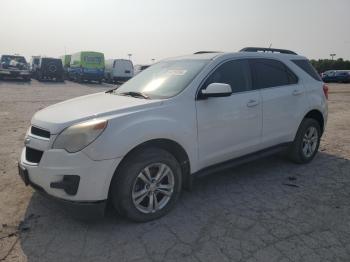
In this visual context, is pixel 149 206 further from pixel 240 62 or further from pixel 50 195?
pixel 240 62

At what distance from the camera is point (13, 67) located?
2708cm

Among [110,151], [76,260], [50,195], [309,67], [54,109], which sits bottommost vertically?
[76,260]

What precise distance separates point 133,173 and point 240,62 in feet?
7.34

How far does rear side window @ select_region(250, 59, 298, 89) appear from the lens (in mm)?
4984

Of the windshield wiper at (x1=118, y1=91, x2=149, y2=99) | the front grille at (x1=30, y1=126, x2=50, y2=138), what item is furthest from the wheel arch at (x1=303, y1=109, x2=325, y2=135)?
the front grille at (x1=30, y1=126, x2=50, y2=138)

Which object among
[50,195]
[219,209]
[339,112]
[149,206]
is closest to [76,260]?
[50,195]

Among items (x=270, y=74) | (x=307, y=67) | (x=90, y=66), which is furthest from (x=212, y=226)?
(x=90, y=66)

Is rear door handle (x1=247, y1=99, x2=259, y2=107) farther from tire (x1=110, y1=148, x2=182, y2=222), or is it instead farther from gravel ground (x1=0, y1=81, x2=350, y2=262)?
tire (x1=110, y1=148, x2=182, y2=222)

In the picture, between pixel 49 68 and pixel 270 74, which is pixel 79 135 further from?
pixel 49 68

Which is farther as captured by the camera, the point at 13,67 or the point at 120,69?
the point at 120,69

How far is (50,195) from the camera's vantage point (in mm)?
3527

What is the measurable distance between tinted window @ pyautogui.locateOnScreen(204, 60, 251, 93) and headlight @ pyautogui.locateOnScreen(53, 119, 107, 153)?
5.15ft

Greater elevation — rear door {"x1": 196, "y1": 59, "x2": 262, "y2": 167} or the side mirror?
the side mirror

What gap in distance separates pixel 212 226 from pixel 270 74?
255cm
